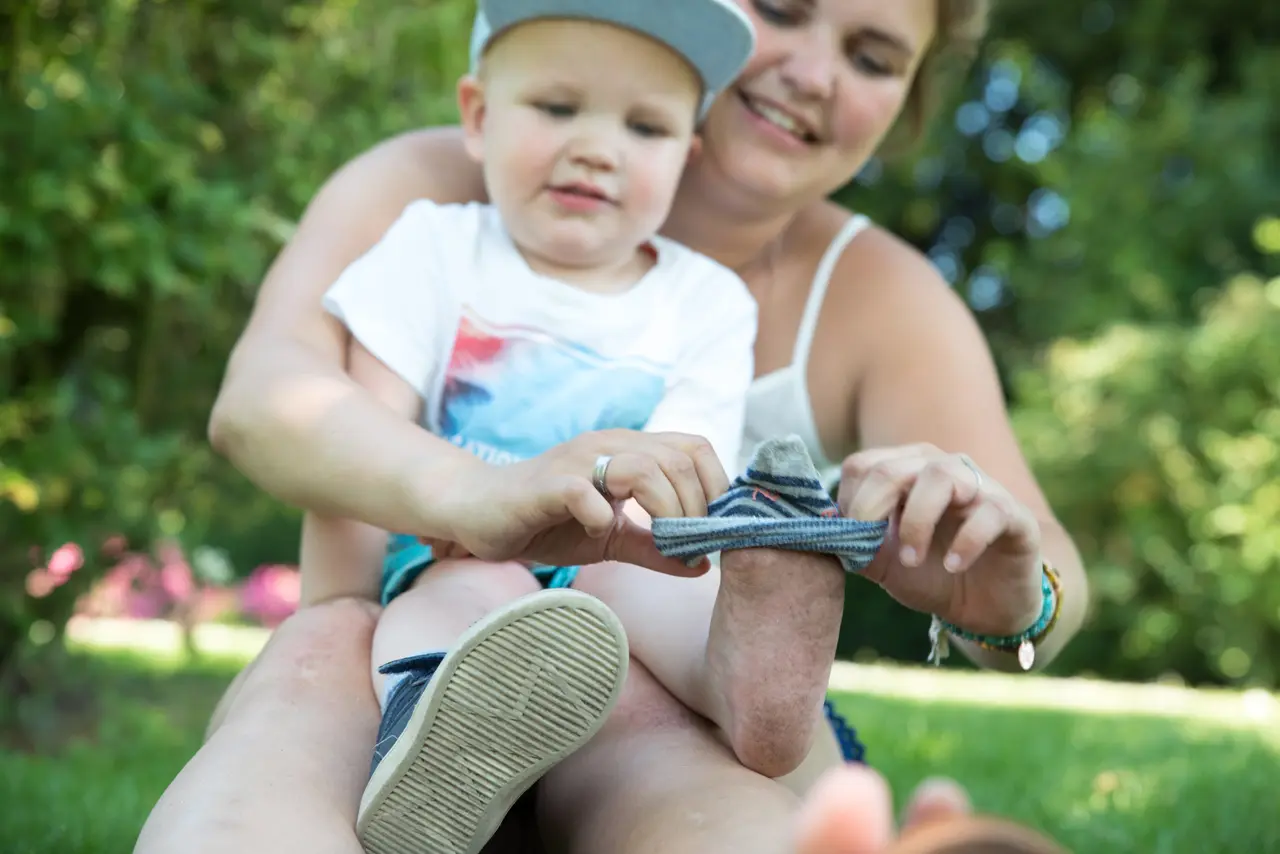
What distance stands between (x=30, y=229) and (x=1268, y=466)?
7259mm

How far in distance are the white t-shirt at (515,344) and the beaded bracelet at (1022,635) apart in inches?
19.9

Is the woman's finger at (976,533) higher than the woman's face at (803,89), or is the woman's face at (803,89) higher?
the woman's face at (803,89)

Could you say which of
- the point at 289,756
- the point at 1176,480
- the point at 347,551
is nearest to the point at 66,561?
the point at 347,551

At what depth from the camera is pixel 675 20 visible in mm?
1976

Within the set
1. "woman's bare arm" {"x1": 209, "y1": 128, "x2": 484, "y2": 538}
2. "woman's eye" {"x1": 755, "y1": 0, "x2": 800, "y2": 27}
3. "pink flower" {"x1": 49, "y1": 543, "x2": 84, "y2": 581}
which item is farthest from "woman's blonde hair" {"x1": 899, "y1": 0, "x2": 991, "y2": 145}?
"pink flower" {"x1": 49, "y1": 543, "x2": 84, "y2": 581}

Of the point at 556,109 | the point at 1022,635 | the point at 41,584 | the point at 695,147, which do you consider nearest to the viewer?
the point at 1022,635

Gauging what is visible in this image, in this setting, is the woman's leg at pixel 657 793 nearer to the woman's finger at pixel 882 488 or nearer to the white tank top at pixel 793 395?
the woman's finger at pixel 882 488

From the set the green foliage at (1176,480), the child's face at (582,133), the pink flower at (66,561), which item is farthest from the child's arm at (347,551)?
the green foliage at (1176,480)

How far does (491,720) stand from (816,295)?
1.32 metres

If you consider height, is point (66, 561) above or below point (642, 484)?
below

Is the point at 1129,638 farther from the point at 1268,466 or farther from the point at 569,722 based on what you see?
the point at 569,722

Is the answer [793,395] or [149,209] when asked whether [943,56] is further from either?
[149,209]

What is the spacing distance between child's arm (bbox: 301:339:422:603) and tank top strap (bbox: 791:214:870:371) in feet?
2.45

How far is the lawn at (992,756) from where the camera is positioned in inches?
120
